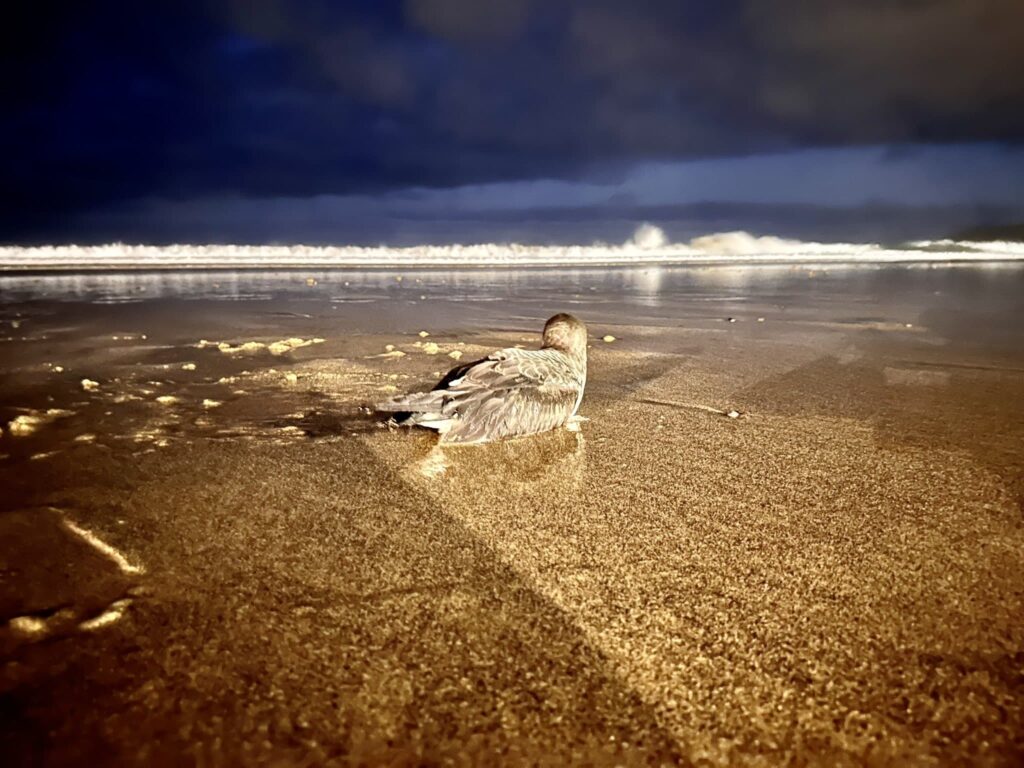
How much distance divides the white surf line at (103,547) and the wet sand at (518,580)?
0.04ft

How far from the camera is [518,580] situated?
1.98 metres

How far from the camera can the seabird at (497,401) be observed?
328 cm

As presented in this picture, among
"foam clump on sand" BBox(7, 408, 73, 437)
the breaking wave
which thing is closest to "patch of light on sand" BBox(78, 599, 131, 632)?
"foam clump on sand" BBox(7, 408, 73, 437)

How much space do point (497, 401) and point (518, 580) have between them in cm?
149

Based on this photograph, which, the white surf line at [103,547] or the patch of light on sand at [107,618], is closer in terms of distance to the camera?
the patch of light on sand at [107,618]

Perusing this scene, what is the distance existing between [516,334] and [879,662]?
645cm

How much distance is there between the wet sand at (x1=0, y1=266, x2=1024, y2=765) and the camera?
137 cm

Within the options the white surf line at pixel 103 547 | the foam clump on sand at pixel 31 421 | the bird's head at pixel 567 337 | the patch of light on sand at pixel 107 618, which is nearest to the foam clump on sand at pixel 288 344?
the foam clump on sand at pixel 31 421

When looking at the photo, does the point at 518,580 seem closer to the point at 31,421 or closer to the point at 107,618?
the point at 107,618

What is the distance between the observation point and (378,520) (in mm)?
2428

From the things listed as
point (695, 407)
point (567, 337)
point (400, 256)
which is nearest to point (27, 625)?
point (567, 337)

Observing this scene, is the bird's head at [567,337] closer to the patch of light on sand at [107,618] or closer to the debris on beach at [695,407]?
the debris on beach at [695,407]

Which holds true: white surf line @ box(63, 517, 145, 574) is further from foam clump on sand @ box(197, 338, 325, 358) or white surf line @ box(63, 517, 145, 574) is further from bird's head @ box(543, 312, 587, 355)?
foam clump on sand @ box(197, 338, 325, 358)

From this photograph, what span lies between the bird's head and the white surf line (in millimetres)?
2928
